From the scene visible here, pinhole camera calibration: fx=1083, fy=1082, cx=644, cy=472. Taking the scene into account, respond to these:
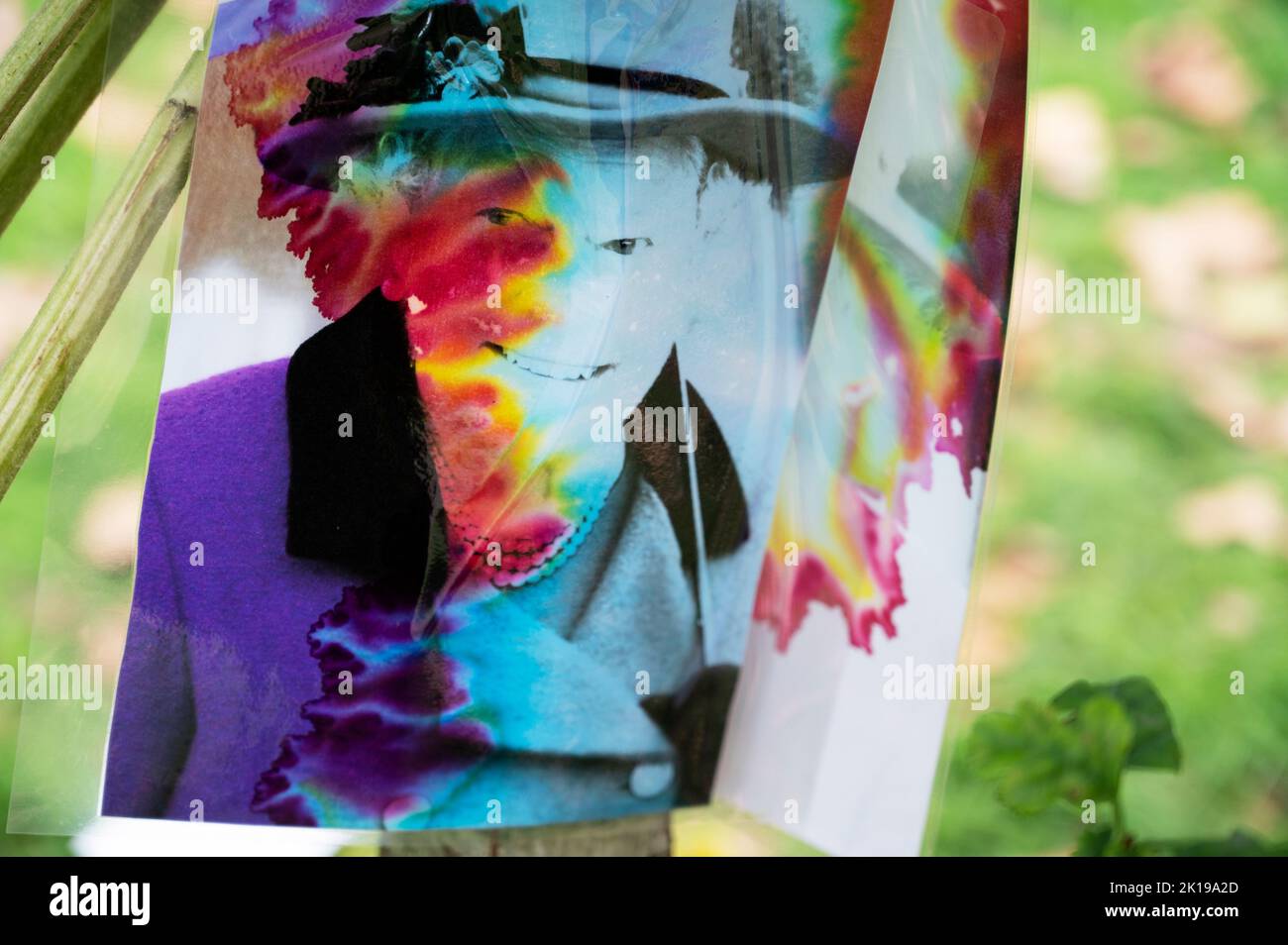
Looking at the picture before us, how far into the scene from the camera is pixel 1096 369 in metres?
1.47

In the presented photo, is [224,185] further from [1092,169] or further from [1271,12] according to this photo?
[1271,12]

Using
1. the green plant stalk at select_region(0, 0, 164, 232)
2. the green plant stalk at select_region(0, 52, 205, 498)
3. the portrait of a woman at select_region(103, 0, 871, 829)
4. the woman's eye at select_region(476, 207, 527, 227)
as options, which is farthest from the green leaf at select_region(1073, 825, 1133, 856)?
the green plant stalk at select_region(0, 0, 164, 232)

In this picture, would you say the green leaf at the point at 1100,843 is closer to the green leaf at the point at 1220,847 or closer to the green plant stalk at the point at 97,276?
the green leaf at the point at 1220,847

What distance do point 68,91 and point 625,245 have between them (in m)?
0.71

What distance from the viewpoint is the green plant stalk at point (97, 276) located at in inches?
50.1

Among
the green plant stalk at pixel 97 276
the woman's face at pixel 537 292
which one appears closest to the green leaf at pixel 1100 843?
the woman's face at pixel 537 292

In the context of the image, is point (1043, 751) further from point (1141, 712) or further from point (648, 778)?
point (648, 778)

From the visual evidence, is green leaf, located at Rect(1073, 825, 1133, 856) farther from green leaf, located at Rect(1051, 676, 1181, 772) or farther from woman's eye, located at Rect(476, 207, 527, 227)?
woman's eye, located at Rect(476, 207, 527, 227)

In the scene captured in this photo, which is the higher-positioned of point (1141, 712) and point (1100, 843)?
point (1141, 712)

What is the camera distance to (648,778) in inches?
54.2

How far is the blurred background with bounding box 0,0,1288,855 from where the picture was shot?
4.77 ft

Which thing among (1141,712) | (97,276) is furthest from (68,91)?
(1141,712)
